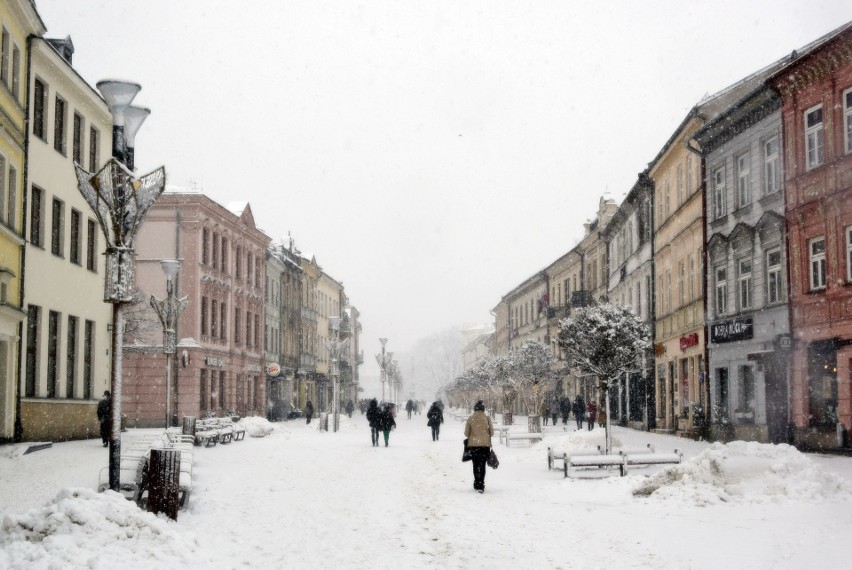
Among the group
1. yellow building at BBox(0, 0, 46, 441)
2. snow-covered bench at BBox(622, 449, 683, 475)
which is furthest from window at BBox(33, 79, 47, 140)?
snow-covered bench at BBox(622, 449, 683, 475)

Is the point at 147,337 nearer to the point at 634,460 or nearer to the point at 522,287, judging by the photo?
the point at 634,460

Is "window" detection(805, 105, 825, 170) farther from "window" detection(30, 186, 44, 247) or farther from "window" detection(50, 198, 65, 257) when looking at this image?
"window" detection(50, 198, 65, 257)

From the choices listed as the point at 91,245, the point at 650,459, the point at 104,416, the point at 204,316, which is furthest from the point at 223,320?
the point at 650,459

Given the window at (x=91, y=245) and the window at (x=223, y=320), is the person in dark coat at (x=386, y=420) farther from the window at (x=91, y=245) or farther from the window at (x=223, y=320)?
the window at (x=223, y=320)

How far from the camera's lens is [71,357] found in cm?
3008

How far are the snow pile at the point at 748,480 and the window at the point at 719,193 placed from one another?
1692 cm

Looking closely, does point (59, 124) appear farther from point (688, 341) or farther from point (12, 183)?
point (688, 341)

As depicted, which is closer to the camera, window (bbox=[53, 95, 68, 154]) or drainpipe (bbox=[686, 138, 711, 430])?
window (bbox=[53, 95, 68, 154])

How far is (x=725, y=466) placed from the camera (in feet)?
45.2

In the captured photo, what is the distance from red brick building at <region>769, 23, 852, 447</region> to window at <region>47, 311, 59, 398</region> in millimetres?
20010

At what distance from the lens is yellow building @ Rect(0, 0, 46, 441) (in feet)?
79.5

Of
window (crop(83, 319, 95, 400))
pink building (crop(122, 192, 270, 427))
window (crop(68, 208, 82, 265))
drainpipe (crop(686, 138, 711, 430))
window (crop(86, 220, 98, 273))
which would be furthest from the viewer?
pink building (crop(122, 192, 270, 427))

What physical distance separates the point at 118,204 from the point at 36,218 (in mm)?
16666

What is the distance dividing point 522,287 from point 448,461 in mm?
54619
